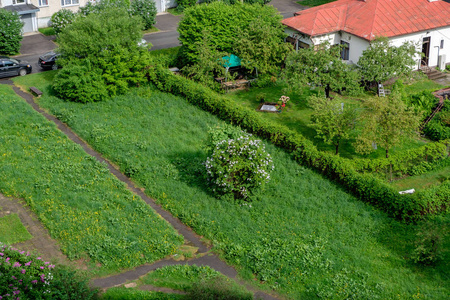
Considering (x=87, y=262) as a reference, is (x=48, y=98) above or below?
above

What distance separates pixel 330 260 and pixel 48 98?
25.6 metres

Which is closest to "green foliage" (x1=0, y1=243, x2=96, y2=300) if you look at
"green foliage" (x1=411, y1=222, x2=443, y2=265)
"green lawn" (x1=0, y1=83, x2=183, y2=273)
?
"green lawn" (x1=0, y1=83, x2=183, y2=273)

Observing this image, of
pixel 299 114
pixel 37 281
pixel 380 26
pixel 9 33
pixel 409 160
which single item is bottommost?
pixel 37 281

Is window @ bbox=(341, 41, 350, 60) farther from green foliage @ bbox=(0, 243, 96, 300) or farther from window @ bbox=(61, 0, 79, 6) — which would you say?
green foliage @ bbox=(0, 243, 96, 300)

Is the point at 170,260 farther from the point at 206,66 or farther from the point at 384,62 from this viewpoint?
the point at 384,62

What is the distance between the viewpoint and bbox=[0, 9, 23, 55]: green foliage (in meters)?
50.4

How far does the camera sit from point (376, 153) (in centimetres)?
3406

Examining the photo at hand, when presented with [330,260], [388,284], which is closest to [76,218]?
[330,260]

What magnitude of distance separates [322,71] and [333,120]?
23.6 ft

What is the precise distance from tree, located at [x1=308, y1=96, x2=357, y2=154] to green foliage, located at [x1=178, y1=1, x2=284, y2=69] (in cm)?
1198

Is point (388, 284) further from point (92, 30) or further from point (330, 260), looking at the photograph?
point (92, 30)

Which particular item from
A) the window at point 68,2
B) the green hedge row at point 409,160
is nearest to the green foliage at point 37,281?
the green hedge row at point 409,160

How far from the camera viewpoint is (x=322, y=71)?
39.0m

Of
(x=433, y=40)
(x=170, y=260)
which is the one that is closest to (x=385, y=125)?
(x=170, y=260)
